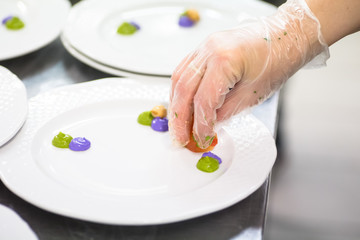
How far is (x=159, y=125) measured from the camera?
4.00ft

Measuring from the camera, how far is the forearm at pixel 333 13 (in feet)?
3.90

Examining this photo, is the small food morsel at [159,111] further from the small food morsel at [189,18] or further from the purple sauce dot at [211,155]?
the small food morsel at [189,18]

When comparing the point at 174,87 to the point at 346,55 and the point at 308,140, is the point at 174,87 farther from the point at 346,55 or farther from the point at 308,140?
the point at 346,55

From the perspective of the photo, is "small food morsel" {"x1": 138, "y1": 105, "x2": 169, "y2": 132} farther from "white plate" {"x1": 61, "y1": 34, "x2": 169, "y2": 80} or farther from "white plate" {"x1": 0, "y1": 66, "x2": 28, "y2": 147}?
"white plate" {"x1": 0, "y1": 66, "x2": 28, "y2": 147}

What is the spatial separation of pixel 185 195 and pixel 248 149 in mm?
215

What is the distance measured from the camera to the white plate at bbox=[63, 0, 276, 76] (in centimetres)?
142

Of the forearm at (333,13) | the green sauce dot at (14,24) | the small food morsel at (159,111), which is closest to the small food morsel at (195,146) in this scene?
the small food morsel at (159,111)

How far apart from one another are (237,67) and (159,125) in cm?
25

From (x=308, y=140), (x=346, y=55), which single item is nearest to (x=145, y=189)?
(x=308, y=140)

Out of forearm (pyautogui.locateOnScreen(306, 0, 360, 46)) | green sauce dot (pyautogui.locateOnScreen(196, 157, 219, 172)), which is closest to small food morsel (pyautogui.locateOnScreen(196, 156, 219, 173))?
green sauce dot (pyautogui.locateOnScreen(196, 157, 219, 172))

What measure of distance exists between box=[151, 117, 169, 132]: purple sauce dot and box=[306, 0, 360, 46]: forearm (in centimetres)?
42

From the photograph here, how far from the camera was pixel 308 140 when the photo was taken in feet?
8.98

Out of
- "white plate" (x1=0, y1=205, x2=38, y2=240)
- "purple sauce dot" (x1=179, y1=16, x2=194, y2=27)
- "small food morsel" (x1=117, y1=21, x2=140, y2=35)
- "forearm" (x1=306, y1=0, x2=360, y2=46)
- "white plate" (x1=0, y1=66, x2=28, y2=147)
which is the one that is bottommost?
"purple sauce dot" (x1=179, y1=16, x2=194, y2=27)

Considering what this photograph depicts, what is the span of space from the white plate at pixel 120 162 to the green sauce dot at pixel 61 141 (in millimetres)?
14
